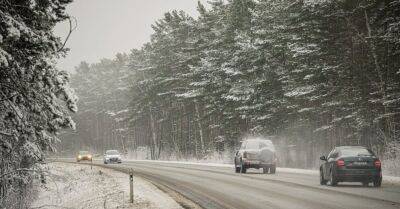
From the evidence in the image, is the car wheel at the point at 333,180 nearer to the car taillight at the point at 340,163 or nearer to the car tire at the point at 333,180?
the car tire at the point at 333,180

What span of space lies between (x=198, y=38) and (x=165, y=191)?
121 feet

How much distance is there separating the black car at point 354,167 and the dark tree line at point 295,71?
590cm

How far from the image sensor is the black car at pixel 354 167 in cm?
1959

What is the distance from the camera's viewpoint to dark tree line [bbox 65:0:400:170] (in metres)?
30.1

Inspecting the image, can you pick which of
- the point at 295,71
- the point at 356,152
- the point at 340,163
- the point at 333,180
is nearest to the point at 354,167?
the point at 340,163

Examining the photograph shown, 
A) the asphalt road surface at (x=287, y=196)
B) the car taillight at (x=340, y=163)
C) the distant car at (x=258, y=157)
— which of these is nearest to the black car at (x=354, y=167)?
the car taillight at (x=340, y=163)

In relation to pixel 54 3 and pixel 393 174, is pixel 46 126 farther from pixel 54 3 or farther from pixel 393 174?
pixel 393 174

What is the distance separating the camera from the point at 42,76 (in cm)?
1086

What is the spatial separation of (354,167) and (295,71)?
15.7 m

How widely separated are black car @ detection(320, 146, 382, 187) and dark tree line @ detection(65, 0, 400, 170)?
590 centimetres

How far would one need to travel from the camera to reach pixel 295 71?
34812mm

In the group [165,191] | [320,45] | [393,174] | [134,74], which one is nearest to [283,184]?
[165,191]

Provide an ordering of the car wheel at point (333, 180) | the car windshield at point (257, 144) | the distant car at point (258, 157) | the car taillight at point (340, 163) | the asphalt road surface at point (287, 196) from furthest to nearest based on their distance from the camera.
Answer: the car windshield at point (257, 144), the distant car at point (258, 157), the car wheel at point (333, 180), the car taillight at point (340, 163), the asphalt road surface at point (287, 196)

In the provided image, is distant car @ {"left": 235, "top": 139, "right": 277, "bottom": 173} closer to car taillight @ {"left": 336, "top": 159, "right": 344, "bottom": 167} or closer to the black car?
the black car
